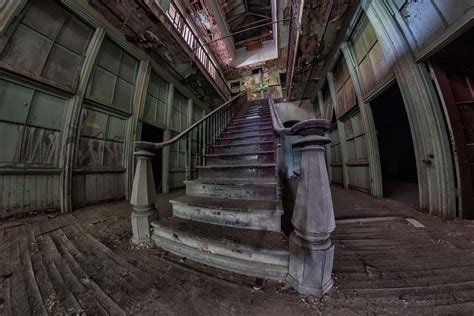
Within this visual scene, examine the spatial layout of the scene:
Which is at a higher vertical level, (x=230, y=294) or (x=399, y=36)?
(x=399, y=36)

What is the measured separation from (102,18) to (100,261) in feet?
13.7

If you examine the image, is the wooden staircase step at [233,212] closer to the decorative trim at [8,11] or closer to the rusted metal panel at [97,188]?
the rusted metal panel at [97,188]

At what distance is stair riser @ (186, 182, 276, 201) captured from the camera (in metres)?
1.75

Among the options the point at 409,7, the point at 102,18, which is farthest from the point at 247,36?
the point at 409,7

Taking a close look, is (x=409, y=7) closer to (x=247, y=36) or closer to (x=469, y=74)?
(x=469, y=74)

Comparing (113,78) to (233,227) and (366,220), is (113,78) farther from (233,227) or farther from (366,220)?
(366,220)

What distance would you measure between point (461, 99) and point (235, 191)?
295 centimetres

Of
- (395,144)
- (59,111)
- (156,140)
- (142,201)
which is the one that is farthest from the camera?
(156,140)

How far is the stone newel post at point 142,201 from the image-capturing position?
1.56m

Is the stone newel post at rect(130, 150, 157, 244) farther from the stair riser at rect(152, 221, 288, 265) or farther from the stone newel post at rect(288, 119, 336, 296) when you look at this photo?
the stone newel post at rect(288, 119, 336, 296)

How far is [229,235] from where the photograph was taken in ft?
4.32

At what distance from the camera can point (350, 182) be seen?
3.92 meters

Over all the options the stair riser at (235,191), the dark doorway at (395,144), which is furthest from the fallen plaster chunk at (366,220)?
the dark doorway at (395,144)

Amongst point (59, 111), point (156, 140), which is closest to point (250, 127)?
point (156, 140)
